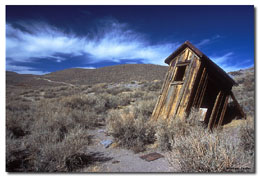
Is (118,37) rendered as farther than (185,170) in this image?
Yes

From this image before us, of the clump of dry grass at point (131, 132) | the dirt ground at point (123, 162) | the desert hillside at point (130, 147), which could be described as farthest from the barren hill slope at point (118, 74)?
the dirt ground at point (123, 162)

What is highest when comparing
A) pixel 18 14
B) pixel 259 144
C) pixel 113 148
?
pixel 18 14

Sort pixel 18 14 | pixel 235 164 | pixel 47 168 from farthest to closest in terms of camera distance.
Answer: pixel 18 14, pixel 47 168, pixel 235 164

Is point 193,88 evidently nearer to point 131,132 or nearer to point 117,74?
point 131,132

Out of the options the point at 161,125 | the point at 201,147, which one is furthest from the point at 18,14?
the point at 201,147

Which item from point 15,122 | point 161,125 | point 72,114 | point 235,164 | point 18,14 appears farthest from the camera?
point 72,114

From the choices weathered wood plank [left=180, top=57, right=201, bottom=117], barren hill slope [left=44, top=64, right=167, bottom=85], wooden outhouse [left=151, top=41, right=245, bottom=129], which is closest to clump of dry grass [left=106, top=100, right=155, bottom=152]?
wooden outhouse [left=151, top=41, right=245, bottom=129]

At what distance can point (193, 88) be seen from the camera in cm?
402

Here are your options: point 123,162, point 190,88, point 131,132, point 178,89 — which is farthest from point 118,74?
point 123,162

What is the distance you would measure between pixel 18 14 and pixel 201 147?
381cm

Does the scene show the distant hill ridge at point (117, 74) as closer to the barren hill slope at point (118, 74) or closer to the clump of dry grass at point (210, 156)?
the barren hill slope at point (118, 74)

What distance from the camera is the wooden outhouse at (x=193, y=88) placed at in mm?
4023

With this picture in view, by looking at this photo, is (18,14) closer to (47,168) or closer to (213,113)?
(47,168)

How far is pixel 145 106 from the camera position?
6578mm
